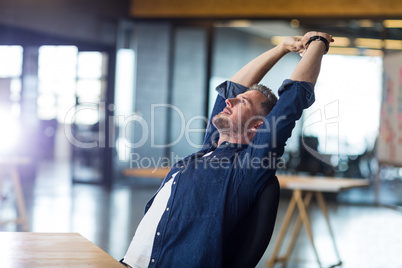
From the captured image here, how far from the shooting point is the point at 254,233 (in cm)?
153

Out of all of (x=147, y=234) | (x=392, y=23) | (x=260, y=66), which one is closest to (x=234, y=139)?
(x=260, y=66)

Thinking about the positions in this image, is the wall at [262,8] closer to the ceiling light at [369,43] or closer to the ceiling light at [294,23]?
the ceiling light at [294,23]

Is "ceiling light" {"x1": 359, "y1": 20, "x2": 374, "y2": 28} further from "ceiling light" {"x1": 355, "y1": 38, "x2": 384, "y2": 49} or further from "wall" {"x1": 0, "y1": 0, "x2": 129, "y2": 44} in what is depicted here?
"wall" {"x1": 0, "y1": 0, "x2": 129, "y2": 44}

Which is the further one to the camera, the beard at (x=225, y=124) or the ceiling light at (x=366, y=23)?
the ceiling light at (x=366, y=23)

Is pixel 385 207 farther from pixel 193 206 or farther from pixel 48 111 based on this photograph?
pixel 48 111

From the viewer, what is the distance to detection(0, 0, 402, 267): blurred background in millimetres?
7070

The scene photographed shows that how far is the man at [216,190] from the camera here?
59.9 inches

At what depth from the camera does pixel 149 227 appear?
1.64 metres

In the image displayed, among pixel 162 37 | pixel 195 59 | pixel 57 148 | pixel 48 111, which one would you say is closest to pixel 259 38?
pixel 195 59

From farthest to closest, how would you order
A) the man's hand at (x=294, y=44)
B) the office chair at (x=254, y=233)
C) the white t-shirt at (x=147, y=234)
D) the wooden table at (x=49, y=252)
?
1. the man's hand at (x=294, y=44)
2. the white t-shirt at (x=147, y=234)
3. the office chair at (x=254, y=233)
4. the wooden table at (x=49, y=252)

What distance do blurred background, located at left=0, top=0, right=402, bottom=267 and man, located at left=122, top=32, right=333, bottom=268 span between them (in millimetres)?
4505

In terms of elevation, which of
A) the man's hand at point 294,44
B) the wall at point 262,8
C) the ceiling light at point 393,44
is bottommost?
the man's hand at point 294,44

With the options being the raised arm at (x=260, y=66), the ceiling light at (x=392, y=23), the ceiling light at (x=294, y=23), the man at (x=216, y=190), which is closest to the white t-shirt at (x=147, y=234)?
the man at (x=216, y=190)

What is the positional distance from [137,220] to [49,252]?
4.23m
